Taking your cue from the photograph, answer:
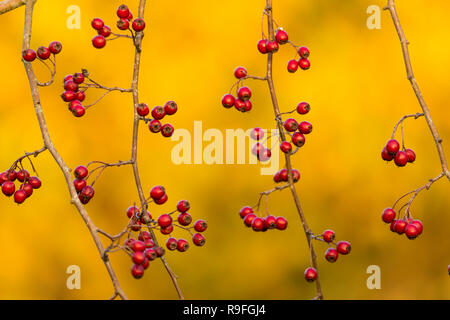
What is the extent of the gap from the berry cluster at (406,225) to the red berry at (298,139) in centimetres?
43

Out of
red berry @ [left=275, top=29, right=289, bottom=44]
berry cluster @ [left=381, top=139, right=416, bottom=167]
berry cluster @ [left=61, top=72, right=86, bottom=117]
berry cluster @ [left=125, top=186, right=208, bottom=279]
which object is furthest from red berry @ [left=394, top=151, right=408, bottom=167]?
berry cluster @ [left=61, top=72, right=86, bottom=117]

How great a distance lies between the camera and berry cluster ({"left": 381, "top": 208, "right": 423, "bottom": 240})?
2.13 metres

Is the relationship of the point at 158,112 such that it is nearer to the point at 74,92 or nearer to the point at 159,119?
the point at 159,119

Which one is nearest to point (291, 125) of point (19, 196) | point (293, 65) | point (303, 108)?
point (303, 108)

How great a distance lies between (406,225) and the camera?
85.8 inches

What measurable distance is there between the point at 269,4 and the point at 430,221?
5.80 m

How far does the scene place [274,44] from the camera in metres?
2.13

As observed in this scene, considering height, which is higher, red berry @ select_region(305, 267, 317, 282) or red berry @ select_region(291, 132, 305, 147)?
red berry @ select_region(291, 132, 305, 147)

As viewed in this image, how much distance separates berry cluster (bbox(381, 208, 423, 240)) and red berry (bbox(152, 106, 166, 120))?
A: 879 millimetres

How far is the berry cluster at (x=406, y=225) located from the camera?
213cm

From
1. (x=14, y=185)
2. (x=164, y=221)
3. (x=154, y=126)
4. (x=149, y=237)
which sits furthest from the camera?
(x=14, y=185)

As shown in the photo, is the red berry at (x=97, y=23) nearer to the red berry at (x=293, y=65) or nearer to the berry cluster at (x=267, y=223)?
the red berry at (x=293, y=65)

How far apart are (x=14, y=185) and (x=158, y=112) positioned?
1.91ft

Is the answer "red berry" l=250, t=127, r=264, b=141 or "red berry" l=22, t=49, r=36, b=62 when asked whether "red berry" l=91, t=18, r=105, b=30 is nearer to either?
"red berry" l=22, t=49, r=36, b=62
